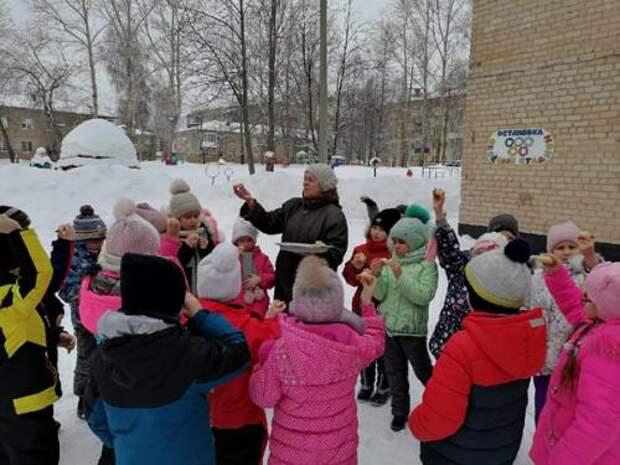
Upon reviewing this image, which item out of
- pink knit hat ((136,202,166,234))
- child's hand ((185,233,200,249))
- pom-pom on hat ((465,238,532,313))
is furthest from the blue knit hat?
pom-pom on hat ((465,238,532,313))

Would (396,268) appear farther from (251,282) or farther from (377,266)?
(251,282)

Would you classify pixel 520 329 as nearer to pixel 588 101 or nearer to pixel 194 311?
pixel 194 311

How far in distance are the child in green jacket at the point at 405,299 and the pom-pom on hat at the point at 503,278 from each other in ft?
3.34

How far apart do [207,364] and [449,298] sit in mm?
1785

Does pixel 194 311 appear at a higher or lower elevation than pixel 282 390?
higher

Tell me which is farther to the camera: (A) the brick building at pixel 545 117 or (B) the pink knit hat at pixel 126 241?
(A) the brick building at pixel 545 117

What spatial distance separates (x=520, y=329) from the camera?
187 centimetres

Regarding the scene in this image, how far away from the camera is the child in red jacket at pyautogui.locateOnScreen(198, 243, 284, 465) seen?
6.89ft

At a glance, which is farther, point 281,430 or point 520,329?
point 281,430

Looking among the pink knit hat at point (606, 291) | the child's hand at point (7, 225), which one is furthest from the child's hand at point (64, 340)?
the pink knit hat at point (606, 291)

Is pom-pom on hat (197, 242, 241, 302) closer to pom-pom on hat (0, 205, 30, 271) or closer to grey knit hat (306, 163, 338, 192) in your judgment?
pom-pom on hat (0, 205, 30, 271)

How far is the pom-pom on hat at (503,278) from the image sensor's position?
186 cm

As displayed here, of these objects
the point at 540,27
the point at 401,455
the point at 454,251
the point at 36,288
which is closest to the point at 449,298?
the point at 454,251

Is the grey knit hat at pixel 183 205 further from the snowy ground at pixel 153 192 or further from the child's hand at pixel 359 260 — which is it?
the snowy ground at pixel 153 192
